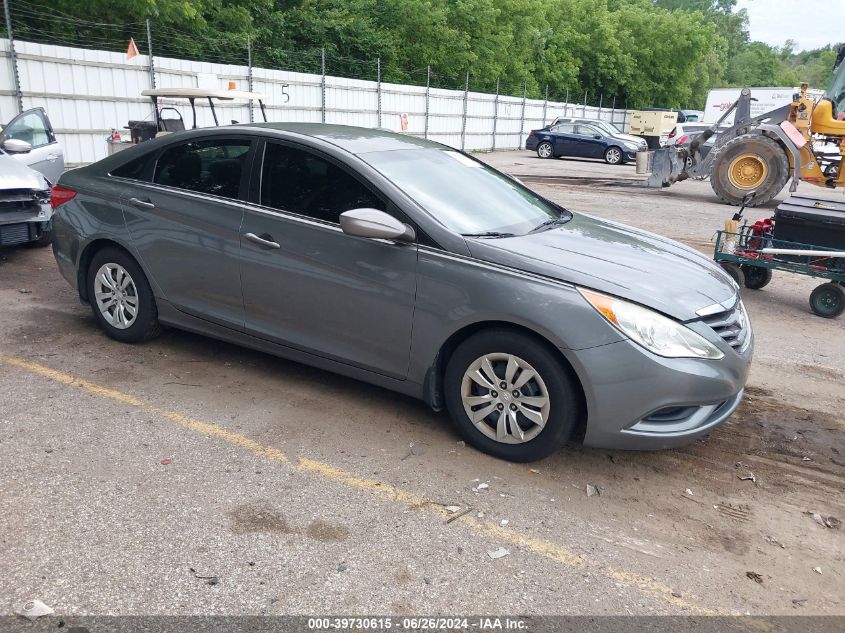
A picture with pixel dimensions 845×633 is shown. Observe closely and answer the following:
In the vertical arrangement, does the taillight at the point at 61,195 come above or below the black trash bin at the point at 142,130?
above

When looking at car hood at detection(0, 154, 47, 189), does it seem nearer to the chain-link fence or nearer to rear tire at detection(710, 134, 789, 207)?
the chain-link fence

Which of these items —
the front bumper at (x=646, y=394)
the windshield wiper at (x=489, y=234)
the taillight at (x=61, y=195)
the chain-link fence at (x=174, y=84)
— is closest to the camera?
the front bumper at (x=646, y=394)

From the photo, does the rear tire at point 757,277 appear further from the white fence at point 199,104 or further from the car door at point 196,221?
the white fence at point 199,104

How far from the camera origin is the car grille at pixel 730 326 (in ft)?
12.1

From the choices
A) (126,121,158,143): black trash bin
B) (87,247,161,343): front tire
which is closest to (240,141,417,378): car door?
(87,247,161,343): front tire

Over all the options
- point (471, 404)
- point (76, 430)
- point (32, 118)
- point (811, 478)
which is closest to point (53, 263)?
point (32, 118)

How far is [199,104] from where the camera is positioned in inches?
681

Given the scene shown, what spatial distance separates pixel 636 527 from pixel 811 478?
3.92 feet

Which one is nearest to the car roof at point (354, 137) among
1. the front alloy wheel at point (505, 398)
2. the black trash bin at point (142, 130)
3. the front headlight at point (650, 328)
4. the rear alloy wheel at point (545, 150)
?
the front alloy wheel at point (505, 398)

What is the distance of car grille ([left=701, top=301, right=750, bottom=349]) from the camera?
145 inches

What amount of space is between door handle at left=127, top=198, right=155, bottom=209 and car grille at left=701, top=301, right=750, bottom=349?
3.58 metres

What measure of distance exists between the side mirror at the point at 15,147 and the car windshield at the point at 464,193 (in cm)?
555

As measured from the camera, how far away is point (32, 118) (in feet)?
30.1

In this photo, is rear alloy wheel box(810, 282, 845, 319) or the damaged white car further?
the damaged white car
